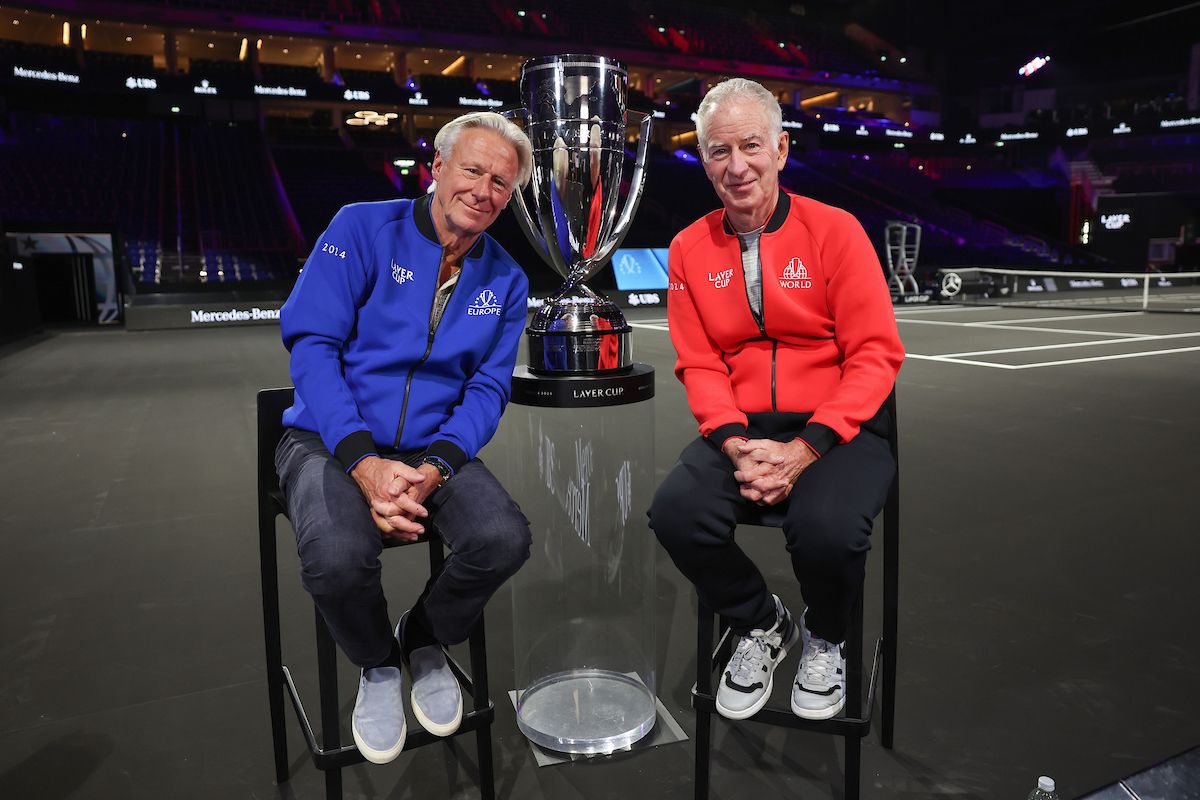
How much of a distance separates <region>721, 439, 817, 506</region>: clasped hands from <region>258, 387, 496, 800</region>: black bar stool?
49cm

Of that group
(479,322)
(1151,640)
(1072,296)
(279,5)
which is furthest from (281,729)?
(279,5)

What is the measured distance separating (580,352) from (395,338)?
12.8 inches

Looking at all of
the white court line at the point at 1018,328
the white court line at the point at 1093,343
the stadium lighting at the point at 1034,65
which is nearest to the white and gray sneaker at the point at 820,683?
the white court line at the point at 1093,343

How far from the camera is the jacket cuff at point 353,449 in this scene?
4.27 ft

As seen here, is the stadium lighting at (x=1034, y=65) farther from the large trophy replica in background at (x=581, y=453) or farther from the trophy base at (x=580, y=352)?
the trophy base at (x=580, y=352)

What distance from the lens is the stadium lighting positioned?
2552cm

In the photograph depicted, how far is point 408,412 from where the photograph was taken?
1.44 metres

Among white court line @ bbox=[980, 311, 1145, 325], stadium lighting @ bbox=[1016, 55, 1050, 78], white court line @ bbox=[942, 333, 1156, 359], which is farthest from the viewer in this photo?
stadium lighting @ bbox=[1016, 55, 1050, 78]

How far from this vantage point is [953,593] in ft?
6.87

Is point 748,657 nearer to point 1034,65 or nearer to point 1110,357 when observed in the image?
point 1110,357

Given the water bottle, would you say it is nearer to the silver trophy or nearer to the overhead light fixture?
the silver trophy

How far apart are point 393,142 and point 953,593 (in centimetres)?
2170

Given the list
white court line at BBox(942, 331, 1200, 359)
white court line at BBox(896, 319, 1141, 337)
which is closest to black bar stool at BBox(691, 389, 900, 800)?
white court line at BBox(942, 331, 1200, 359)

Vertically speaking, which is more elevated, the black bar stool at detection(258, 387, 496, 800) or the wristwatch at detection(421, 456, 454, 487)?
the wristwatch at detection(421, 456, 454, 487)
